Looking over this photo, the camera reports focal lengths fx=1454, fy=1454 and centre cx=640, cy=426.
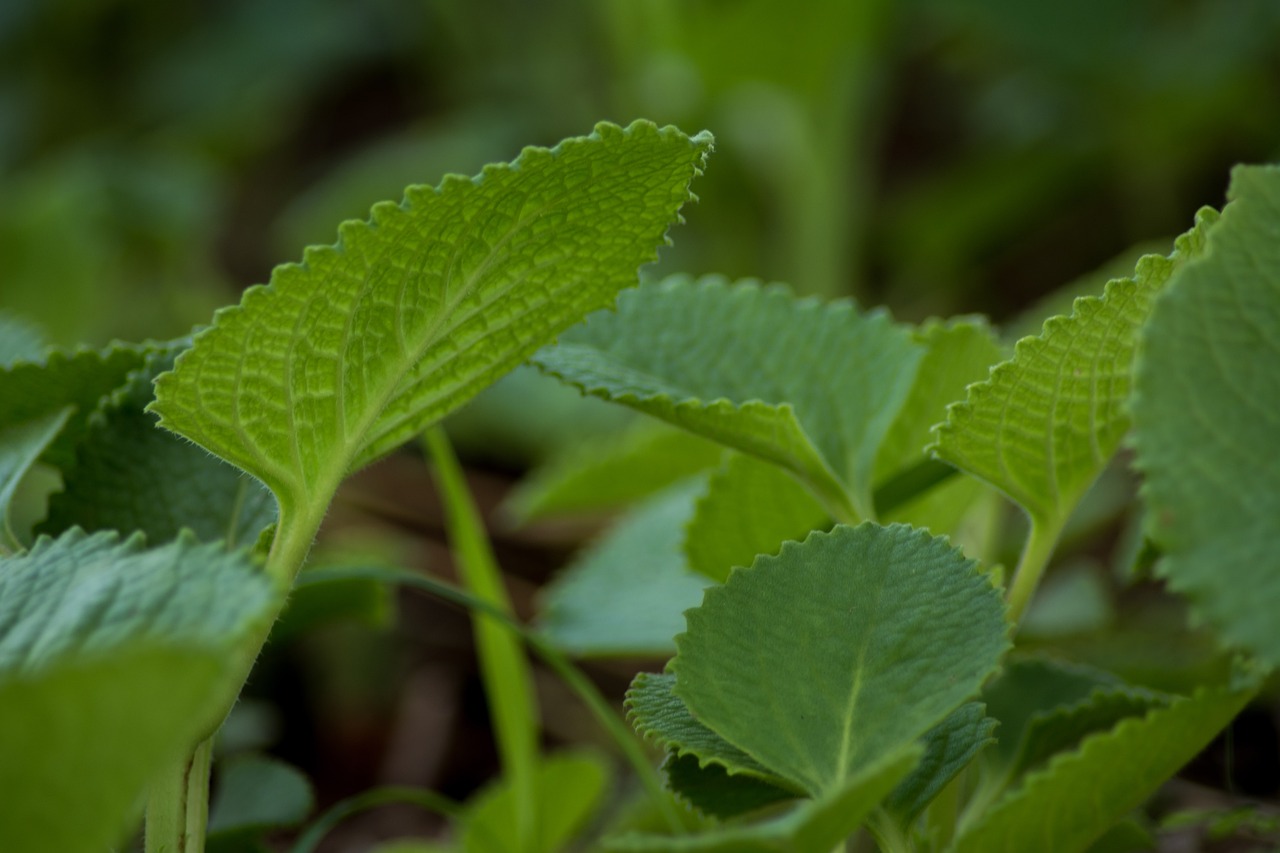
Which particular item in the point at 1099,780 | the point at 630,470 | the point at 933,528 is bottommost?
the point at 1099,780

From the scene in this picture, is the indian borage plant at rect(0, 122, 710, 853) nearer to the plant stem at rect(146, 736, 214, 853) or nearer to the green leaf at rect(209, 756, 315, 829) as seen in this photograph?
the plant stem at rect(146, 736, 214, 853)

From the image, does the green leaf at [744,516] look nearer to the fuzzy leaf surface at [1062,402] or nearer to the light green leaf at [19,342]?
the fuzzy leaf surface at [1062,402]

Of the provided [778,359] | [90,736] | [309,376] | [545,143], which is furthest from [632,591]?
[545,143]

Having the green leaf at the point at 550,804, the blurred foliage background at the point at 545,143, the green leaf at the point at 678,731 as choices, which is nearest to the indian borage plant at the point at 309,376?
the green leaf at the point at 678,731

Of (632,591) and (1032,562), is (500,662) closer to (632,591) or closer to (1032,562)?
(632,591)

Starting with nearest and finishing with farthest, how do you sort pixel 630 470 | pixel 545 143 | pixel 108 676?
pixel 108 676
pixel 630 470
pixel 545 143

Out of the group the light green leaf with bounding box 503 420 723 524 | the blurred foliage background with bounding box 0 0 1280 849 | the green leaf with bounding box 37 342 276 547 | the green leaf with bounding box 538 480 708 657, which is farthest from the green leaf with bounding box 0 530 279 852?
the blurred foliage background with bounding box 0 0 1280 849
